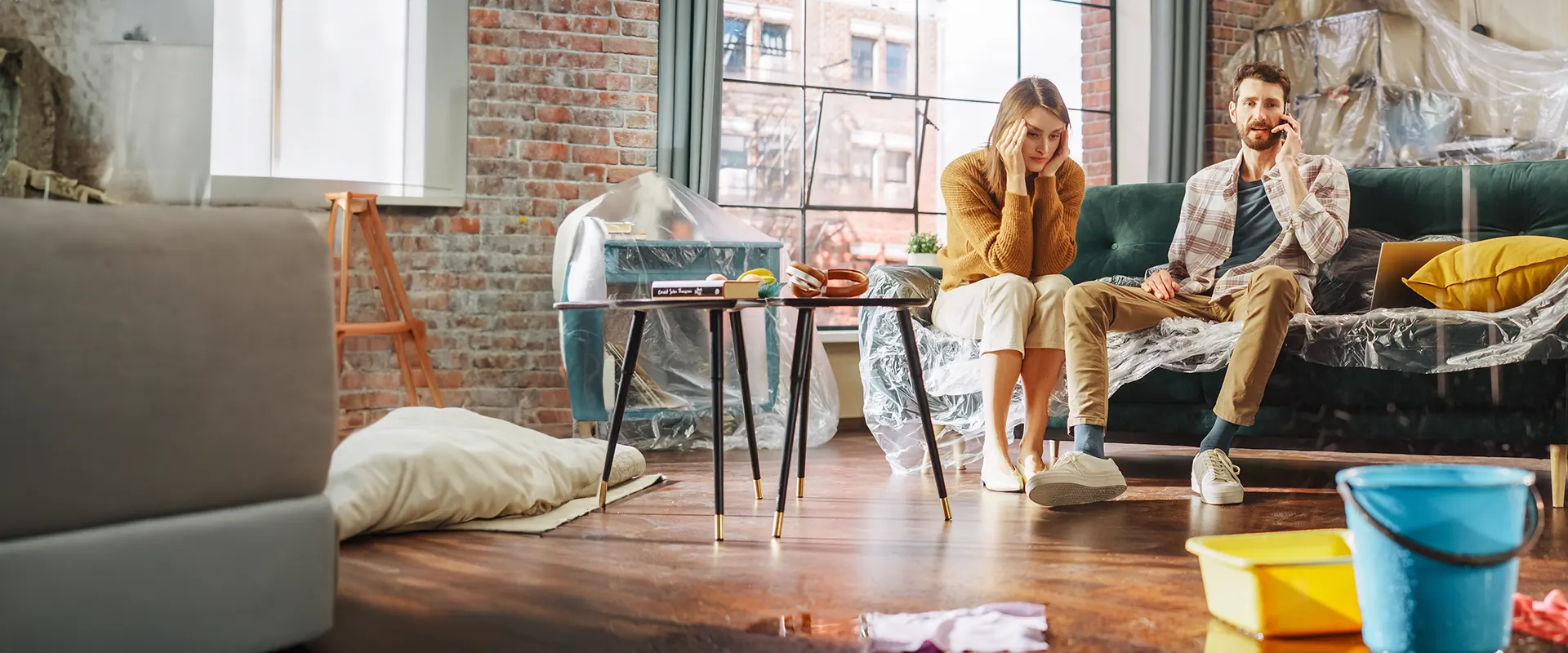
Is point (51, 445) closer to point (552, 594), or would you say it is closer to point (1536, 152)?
point (552, 594)

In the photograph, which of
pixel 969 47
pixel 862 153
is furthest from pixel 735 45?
pixel 969 47

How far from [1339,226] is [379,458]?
89.1 inches

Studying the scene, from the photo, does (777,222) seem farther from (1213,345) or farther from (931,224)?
(1213,345)

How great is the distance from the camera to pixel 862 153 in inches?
179

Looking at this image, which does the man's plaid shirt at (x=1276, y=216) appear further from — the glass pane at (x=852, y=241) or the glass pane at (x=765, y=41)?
the glass pane at (x=765, y=41)

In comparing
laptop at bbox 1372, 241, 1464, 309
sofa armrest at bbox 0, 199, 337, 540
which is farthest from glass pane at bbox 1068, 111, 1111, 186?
sofa armrest at bbox 0, 199, 337, 540

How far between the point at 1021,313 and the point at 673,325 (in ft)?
4.39

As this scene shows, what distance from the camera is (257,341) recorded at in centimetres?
122

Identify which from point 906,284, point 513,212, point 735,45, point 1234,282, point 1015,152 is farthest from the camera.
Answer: point 735,45

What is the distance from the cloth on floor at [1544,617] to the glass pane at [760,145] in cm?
321

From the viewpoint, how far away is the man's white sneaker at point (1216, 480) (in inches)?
95.2

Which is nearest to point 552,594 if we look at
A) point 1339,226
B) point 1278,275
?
point 1278,275

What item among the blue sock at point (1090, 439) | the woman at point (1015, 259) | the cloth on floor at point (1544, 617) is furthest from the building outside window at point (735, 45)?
the cloth on floor at point (1544, 617)

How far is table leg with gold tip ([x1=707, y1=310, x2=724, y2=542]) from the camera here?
2.01m
